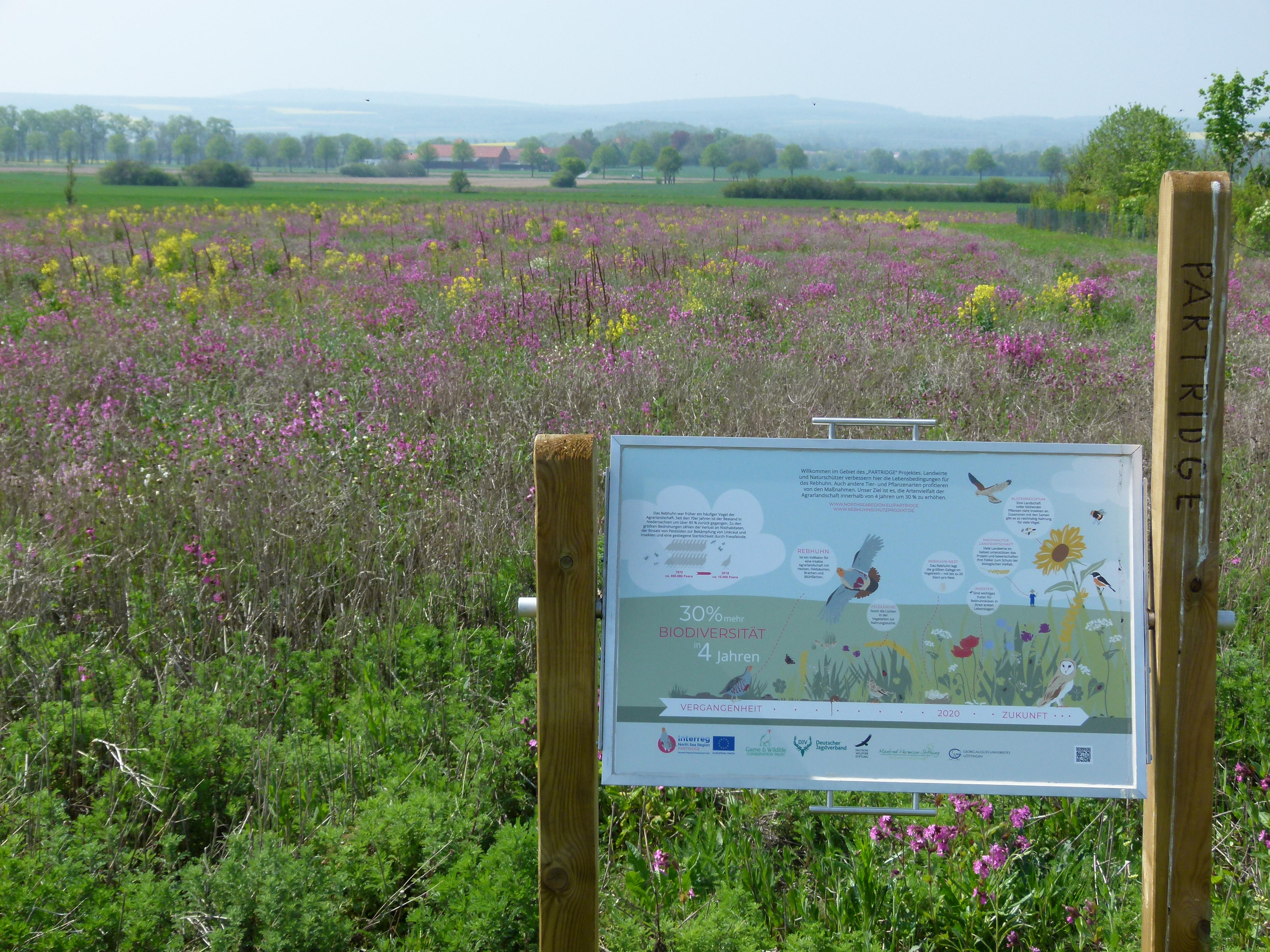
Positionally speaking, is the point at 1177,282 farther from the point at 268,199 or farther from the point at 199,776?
the point at 268,199

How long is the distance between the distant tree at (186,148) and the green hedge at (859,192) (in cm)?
12378

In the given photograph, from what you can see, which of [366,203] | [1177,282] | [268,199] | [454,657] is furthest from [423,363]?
[268,199]

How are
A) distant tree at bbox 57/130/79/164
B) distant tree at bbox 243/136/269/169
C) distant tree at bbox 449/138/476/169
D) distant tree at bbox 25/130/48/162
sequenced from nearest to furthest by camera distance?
1. distant tree at bbox 25/130/48/162
2. distant tree at bbox 57/130/79/164
3. distant tree at bbox 243/136/269/169
4. distant tree at bbox 449/138/476/169

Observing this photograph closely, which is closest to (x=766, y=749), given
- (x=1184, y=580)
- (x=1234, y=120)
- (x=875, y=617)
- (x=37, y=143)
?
(x=875, y=617)

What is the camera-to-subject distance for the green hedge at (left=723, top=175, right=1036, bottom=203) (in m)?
81.5

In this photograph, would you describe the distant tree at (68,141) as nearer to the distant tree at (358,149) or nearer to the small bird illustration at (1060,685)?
the distant tree at (358,149)

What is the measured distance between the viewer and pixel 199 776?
Result: 8.98 feet

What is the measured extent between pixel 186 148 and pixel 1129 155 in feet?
548

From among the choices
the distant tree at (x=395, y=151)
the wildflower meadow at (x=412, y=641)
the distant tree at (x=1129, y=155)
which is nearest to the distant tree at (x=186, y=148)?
the distant tree at (x=395, y=151)

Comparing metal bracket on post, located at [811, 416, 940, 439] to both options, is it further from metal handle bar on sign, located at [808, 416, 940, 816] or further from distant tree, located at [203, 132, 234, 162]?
distant tree, located at [203, 132, 234, 162]

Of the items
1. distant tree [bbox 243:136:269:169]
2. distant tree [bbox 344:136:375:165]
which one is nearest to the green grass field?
distant tree [bbox 243:136:269:169]

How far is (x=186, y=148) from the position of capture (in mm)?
169000

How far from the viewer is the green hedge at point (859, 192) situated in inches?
3209

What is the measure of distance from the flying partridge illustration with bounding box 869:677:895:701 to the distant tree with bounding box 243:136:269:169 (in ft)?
670
